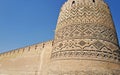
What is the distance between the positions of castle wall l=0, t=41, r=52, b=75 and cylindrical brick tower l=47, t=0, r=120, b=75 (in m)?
1.99

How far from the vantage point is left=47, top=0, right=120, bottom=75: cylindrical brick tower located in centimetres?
686

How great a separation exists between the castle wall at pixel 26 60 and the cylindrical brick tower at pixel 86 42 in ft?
6.54

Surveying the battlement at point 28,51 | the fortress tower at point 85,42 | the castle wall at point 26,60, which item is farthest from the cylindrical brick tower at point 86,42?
the battlement at point 28,51

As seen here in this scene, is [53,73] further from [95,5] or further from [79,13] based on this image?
[95,5]

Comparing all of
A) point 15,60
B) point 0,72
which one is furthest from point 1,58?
point 15,60

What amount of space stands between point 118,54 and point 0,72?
7518mm

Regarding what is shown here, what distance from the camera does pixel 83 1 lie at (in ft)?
26.8

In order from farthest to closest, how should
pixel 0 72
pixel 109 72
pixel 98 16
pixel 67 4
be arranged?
pixel 0 72, pixel 67 4, pixel 98 16, pixel 109 72

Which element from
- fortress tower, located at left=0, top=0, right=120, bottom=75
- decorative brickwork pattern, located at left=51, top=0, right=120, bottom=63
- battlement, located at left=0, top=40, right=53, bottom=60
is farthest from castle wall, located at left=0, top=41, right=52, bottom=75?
decorative brickwork pattern, located at left=51, top=0, right=120, bottom=63

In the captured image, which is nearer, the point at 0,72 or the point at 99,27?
the point at 99,27

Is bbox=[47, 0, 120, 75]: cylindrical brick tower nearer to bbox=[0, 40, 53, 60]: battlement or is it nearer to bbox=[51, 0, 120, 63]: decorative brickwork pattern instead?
bbox=[51, 0, 120, 63]: decorative brickwork pattern

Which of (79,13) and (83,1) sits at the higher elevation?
(83,1)

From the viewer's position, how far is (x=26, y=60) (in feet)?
34.6

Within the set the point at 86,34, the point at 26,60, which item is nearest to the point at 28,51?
the point at 26,60
